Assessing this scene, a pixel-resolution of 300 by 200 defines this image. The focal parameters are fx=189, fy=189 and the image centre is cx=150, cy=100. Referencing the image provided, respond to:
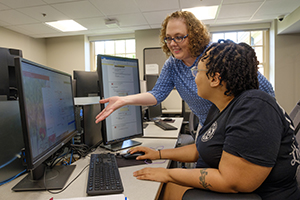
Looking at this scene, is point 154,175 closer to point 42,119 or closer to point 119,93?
point 42,119

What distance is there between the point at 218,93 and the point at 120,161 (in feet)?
1.97

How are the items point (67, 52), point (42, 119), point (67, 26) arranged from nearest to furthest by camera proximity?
1. point (42, 119)
2. point (67, 26)
3. point (67, 52)

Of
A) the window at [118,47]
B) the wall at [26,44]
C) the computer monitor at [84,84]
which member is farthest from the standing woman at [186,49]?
the wall at [26,44]

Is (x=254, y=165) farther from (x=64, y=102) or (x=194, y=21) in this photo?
(x=194, y=21)

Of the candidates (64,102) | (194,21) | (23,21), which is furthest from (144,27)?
(64,102)

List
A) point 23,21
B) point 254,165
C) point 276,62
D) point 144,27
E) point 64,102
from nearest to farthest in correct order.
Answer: point 254,165, point 64,102, point 23,21, point 276,62, point 144,27

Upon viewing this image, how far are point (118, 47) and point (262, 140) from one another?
537cm

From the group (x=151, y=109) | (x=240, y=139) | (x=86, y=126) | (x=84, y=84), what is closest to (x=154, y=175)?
(x=240, y=139)

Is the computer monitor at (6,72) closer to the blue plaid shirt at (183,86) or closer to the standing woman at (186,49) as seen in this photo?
the standing woman at (186,49)

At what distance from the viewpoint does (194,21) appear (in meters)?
1.27

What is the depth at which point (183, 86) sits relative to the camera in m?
1.38

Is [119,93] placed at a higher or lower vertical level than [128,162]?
higher

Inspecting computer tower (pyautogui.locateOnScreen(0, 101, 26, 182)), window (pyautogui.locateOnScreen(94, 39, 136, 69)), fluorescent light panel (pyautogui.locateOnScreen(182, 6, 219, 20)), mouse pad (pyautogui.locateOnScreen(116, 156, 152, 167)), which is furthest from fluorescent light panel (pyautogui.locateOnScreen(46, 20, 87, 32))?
mouse pad (pyautogui.locateOnScreen(116, 156, 152, 167))

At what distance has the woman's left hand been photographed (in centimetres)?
78
